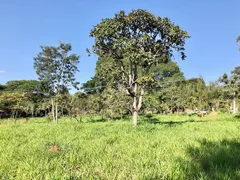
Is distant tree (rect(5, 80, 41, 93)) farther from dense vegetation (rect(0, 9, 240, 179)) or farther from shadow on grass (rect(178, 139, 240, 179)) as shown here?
shadow on grass (rect(178, 139, 240, 179))

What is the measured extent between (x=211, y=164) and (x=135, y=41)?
8468 millimetres

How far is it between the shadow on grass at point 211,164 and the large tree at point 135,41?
20.7ft

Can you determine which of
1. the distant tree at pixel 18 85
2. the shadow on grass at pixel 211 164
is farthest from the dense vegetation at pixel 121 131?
the distant tree at pixel 18 85

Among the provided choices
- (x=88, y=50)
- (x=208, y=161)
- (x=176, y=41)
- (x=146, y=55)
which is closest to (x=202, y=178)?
(x=208, y=161)

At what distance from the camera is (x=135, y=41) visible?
38.4 feet

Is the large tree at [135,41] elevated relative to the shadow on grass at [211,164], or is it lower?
elevated

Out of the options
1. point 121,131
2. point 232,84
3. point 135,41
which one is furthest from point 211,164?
point 232,84

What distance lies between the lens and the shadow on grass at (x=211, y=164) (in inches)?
144

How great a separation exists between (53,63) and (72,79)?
2375mm

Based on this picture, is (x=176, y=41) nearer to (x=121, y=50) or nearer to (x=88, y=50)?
(x=121, y=50)

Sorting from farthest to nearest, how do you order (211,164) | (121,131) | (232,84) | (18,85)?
1. (18,85)
2. (232,84)
3. (121,131)
4. (211,164)

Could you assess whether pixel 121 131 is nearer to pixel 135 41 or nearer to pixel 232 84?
pixel 135 41

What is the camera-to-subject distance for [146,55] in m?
11.4

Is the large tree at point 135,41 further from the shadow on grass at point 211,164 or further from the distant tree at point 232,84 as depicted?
the distant tree at point 232,84
